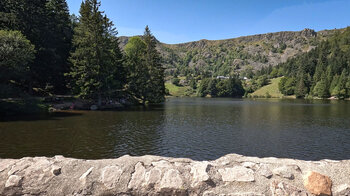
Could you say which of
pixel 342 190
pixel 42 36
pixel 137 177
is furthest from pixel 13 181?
pixel 42 36

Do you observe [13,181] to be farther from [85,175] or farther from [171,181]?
[171,181]

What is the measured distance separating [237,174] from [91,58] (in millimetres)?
56861

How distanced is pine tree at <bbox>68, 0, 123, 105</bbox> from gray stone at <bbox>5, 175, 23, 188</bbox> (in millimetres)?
50502

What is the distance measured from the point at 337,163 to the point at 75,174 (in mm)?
7850

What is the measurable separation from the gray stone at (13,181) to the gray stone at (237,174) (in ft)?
19.2

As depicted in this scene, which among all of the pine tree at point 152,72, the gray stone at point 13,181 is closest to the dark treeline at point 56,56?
the pine tree at point 152,72

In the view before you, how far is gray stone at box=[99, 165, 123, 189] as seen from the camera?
6289 millimetres

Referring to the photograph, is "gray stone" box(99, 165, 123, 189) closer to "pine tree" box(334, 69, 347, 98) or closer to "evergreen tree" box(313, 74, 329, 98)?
"pine tree" box(334, 69, 347, 98)

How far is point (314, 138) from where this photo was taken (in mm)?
26125

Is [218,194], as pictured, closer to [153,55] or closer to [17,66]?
[17,66]

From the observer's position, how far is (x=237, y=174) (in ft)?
21.0

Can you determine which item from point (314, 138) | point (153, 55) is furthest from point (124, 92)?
point (314, 138)

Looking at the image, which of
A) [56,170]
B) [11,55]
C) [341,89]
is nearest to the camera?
[56,170]

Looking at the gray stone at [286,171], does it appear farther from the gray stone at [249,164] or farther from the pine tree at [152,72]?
the pine tree at [152,72]
